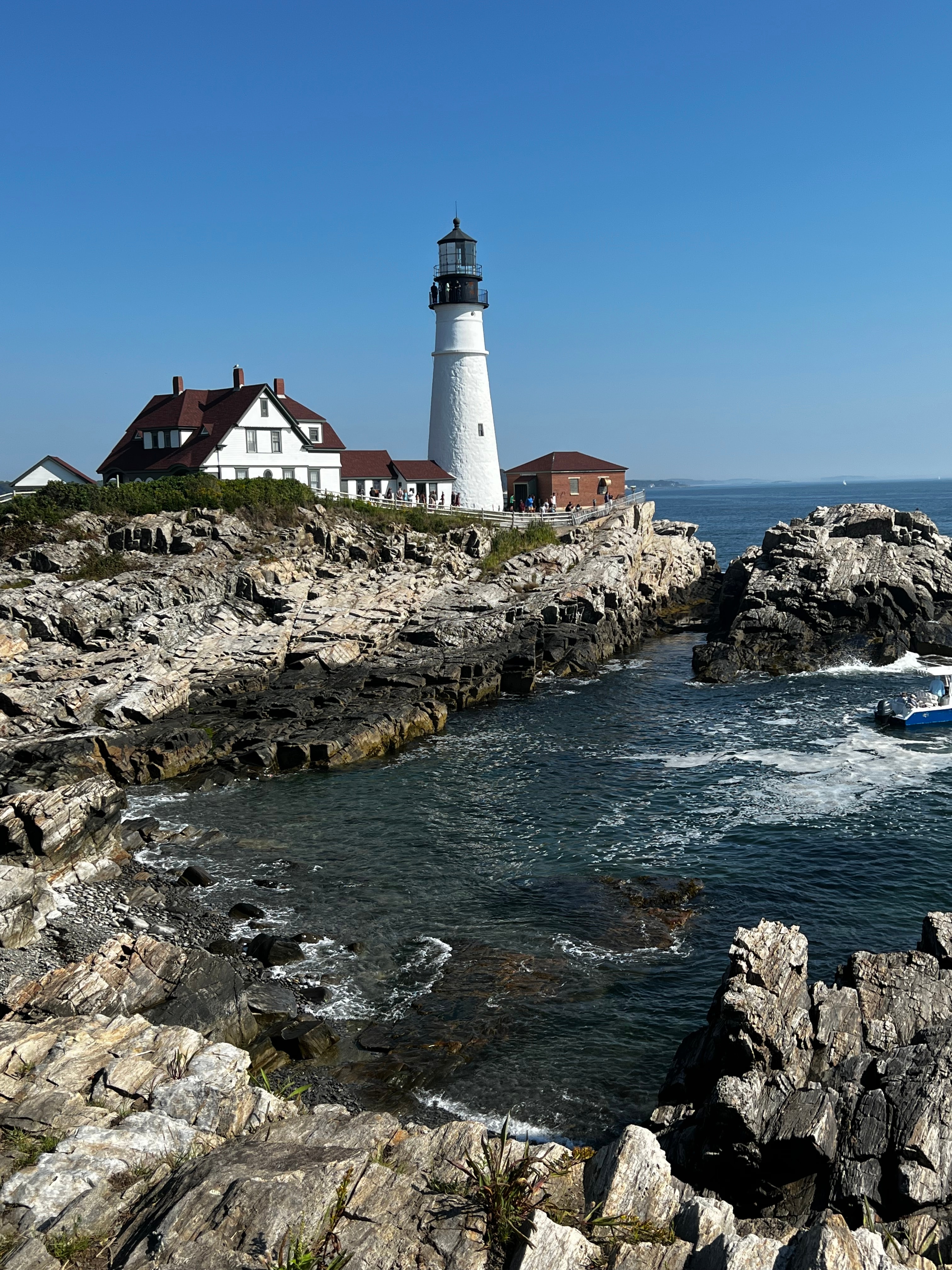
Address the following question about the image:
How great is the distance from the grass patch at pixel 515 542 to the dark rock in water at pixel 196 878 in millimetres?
33040

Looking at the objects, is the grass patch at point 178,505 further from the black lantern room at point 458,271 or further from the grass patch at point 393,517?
the black lantern room at point 458,271

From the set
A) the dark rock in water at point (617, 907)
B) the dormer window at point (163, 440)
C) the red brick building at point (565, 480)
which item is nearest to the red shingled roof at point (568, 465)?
the red brick building at point (565, 480)

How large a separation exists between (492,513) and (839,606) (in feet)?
76.9

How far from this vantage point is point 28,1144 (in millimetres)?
12828

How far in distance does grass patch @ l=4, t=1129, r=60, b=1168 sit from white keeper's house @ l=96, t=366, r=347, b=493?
49347mm

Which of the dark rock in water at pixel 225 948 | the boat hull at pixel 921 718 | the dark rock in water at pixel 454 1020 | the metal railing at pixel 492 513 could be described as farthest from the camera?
the metal railing at pixel 492 513

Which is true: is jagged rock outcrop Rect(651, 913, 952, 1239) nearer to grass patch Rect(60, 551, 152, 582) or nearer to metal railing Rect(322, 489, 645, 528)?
grass patch Rect(60, 551, 152, 582)

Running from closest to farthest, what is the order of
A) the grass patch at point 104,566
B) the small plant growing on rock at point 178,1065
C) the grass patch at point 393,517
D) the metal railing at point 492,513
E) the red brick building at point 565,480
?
the small plant growing on rock at point 178,1065 < the grass patch at point 104,566 < the grass patch at point 393,517 < the metal railing at point 492,513 < the red brick building at point 565,480

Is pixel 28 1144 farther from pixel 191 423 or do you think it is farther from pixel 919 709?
pixel 191 423

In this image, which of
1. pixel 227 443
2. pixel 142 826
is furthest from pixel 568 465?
pixel 142 826

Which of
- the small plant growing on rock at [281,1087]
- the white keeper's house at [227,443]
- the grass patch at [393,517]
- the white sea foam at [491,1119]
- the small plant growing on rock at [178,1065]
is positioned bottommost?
A: the white sea foam at [491,1119]

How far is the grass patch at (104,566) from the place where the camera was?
47.6 metres

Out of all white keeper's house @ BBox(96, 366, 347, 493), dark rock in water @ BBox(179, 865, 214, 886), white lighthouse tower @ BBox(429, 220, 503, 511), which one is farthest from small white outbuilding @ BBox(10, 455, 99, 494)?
dark rock in water @ BBox(179, 865, 214, 886)

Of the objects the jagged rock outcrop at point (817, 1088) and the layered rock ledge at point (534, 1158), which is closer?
the layered rock ledge at point (534, 1158)
